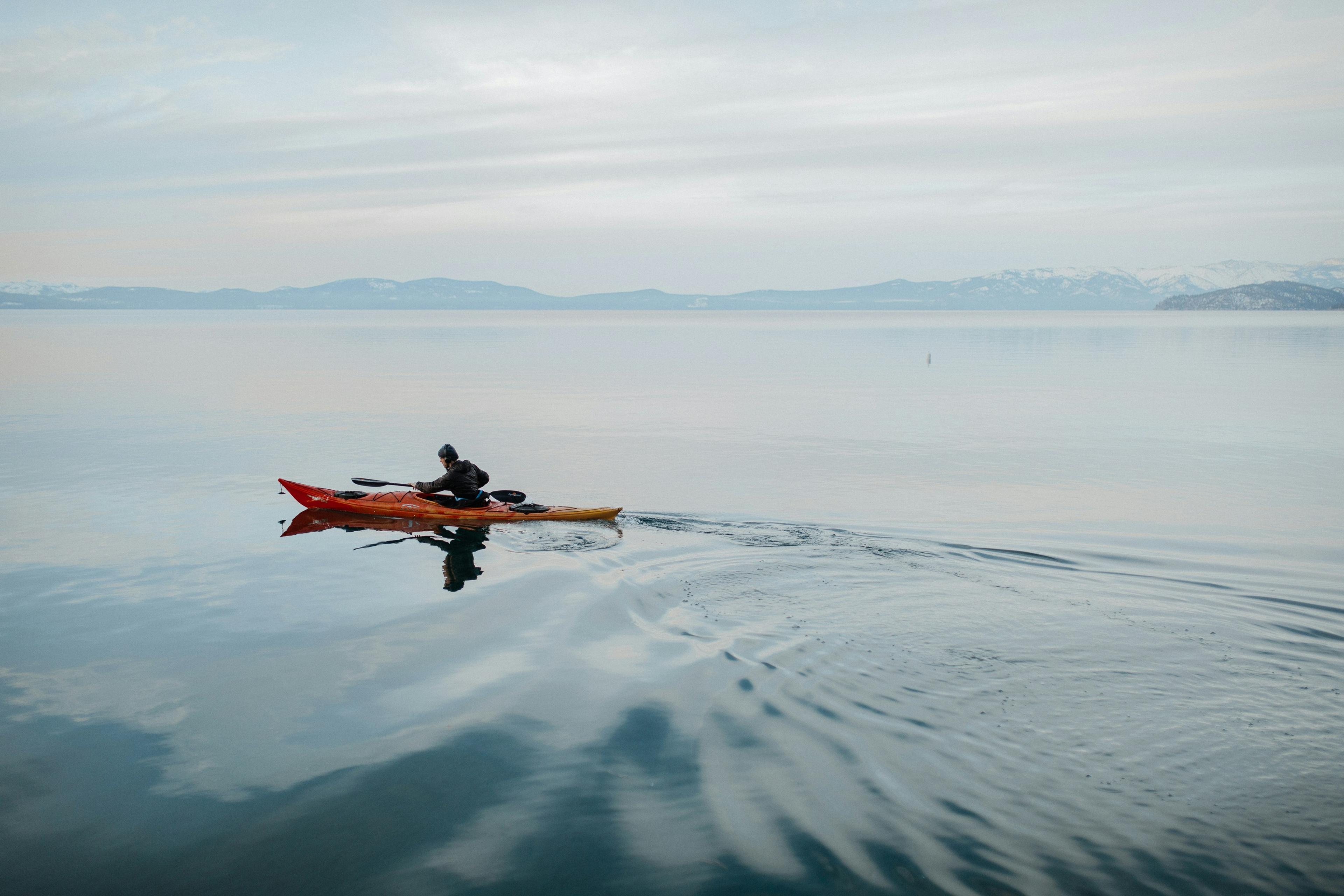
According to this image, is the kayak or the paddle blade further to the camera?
the paddle blade

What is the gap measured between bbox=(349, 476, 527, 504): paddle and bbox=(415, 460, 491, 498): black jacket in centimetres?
51

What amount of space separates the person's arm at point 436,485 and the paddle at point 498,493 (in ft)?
1.57

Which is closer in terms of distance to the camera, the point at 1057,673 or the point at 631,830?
the point at 631,830

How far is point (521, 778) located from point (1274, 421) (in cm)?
3902

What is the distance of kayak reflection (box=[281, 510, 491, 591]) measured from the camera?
57.5ft

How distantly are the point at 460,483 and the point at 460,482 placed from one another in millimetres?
42

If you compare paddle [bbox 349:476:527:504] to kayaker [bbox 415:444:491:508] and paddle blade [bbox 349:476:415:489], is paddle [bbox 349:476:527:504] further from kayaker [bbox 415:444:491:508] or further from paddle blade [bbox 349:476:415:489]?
kayaker [bbox 415:444:491:508]

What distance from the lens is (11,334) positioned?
119 metres

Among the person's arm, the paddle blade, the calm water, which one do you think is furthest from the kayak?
the calm water

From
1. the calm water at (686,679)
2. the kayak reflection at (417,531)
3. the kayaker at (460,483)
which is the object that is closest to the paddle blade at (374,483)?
the kayak reflection at (417,531)

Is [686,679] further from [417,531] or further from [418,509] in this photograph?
[418,509]

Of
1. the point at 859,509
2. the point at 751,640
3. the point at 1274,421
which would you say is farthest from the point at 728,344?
the point at 751,640

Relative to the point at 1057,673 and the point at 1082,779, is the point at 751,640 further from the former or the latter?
the point at 1082,779

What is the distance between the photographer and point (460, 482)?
19.8m
